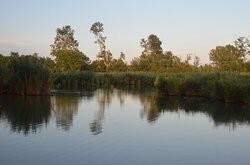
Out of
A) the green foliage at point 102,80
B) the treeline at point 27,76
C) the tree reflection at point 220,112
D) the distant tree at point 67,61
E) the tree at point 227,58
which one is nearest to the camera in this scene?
the tree reflection at point 220,112

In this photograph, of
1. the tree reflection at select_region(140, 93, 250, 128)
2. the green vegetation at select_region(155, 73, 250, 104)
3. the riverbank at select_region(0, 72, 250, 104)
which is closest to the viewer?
the tree reflection at select_region(140, 93, 250, 128)

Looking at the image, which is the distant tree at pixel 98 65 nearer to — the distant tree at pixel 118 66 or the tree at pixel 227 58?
the distant tree at pixel 118 66

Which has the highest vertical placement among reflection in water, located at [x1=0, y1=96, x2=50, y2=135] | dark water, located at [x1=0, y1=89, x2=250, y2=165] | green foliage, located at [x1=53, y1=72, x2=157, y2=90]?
green foliage, located at [x1=53, y1=72, x2=157, y2=90]

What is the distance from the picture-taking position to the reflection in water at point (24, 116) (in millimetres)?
12970

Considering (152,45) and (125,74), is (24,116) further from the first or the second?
(152,45)

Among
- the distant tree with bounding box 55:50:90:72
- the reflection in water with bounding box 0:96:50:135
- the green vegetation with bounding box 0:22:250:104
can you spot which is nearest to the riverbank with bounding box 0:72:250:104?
the green vegetation with bounding box 0:22:250:104

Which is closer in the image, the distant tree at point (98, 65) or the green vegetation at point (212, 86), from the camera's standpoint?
the green vegetation at point (212, 86)

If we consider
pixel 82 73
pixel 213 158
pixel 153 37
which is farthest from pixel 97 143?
pixel 153 37

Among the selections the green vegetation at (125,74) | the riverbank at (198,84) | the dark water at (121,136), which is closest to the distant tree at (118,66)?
the green vegetation at (125,74)

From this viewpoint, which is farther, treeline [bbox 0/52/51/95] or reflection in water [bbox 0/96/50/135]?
treeline [bbox 0/52/51/95]

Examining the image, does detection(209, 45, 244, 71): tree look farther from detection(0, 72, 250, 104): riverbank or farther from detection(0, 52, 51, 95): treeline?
detection(0, 52, 51, 95): treeline

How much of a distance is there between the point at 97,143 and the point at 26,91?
15.9 meters

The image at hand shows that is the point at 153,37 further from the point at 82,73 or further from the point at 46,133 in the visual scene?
the point at 46,133

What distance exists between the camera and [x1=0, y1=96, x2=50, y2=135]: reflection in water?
12970mm
